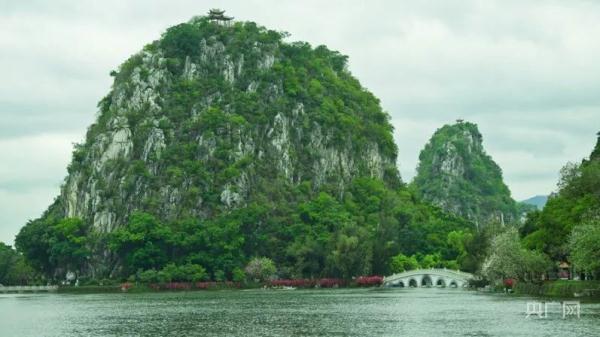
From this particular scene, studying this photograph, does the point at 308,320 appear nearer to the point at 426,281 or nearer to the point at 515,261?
the point at 515,261

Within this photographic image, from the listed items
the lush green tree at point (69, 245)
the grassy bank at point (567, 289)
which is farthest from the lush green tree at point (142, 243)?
the grassy bank at point (567, 289)

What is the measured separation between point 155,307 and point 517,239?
4600 cm

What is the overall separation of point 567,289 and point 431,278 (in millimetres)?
83916

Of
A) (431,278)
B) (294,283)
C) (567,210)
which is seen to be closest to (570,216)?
(567,210)

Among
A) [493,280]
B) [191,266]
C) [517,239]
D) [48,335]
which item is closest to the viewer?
[48,335]

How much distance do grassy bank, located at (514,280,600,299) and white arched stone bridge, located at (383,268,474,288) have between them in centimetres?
5822

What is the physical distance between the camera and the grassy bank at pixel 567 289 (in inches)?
3797

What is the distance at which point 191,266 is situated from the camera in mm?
184000

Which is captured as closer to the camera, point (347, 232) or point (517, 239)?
point (517, 239)

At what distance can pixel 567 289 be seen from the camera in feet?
335

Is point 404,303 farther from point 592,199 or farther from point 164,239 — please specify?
point 164,239

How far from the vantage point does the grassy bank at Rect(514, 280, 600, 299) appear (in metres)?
96.4

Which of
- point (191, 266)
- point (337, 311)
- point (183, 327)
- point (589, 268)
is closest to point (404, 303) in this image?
point (337, 311)

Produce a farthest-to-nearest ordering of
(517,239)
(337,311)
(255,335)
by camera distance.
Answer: (517,239), (337,311), (255,335)
